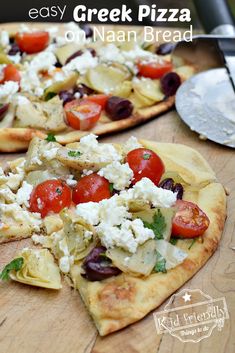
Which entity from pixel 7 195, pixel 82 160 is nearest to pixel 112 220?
pixel 82 160

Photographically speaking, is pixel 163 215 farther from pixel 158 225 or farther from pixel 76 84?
pixel 76 84

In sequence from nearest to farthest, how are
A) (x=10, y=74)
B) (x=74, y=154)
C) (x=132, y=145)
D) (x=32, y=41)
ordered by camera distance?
(x=74, y=154) < (x=132, y=145) < (x=10, y=74) < (x=32, y=41)

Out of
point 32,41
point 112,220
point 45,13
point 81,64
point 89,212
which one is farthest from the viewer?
point 45,13

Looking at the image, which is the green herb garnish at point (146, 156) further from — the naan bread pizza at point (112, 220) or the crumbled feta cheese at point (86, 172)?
the crumbled feta cheese at point (86, 172)

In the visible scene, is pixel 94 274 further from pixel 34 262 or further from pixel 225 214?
pixel 225 214

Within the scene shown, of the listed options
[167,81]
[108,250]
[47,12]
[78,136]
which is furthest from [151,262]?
[47,12]

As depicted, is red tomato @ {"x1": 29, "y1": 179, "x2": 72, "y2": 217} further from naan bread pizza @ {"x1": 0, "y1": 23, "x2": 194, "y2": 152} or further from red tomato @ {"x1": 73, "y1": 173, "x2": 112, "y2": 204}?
naan bread pizza @ {"x1": 0, "y1": 23, "x2": 194, "y2": 152}

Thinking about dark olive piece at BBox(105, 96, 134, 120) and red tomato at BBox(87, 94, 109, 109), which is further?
red tomato at BBox(87, 94, 109, 109)

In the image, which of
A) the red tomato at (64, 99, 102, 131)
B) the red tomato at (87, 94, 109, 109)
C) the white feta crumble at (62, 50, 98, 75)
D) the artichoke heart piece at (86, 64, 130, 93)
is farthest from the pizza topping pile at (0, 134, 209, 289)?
the white feta crumble at (62, 50, 98, 75)
